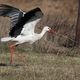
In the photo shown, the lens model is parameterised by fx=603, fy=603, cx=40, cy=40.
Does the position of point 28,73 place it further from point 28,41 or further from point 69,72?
point 28,41

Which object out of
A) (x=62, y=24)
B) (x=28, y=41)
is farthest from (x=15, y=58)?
(x=62, y=24)

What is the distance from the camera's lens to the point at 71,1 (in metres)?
34.0

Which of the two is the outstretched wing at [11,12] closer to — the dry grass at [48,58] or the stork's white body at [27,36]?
the stork's white body at [27,36]

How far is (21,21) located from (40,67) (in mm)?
1386

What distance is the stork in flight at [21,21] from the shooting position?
14961 millimetres

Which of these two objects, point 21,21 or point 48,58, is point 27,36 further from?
point 48,58

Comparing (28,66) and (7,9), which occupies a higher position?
(7,9)

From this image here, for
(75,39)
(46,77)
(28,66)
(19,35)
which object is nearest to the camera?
(46,77)

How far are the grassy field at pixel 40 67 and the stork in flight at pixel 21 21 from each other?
578 mm

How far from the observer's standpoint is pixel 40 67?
14.7 metres

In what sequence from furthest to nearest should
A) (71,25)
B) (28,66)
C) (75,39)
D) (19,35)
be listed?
(71,25)
(75,39)
(19,35)
(28,66)

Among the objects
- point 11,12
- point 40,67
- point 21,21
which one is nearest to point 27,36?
point 21,21

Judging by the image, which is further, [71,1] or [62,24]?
[71,1]

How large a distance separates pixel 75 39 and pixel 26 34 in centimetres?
439
